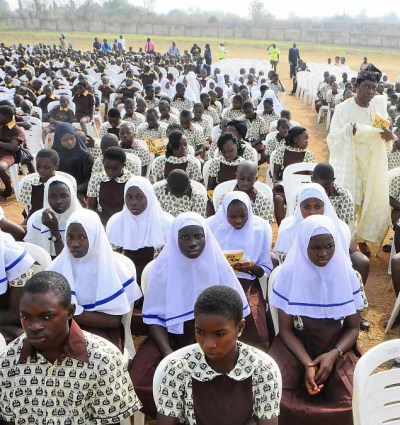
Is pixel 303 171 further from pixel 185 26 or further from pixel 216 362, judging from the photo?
pixel 185 26

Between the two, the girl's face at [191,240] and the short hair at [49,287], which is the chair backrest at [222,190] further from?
the short hair at [49,287]

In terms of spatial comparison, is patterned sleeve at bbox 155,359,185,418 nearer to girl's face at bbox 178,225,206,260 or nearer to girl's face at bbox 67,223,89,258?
girl's face at bbox 178,225,206,260

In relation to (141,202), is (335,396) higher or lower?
lower

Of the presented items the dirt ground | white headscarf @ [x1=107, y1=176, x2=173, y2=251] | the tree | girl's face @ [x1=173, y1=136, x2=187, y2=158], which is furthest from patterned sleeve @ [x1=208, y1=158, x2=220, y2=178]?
the tree

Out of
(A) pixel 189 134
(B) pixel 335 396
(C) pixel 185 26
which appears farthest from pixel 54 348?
(C) pixel 185 26

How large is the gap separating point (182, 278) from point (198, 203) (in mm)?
1771

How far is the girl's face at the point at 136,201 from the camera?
158 inches

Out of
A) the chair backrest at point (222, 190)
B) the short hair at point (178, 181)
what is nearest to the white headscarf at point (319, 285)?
the short hair at point (178, 181)

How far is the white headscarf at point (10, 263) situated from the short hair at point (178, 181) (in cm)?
176

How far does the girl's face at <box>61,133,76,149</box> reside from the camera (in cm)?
572

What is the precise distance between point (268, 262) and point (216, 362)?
1676 millimetres

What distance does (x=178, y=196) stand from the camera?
473 cm

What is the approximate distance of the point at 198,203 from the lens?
4762 mm

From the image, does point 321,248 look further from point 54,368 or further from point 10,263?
point 10,263
